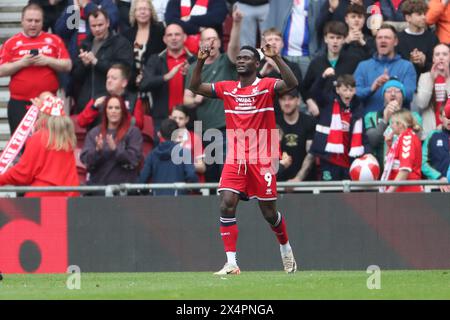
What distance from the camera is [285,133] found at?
57.9 ft

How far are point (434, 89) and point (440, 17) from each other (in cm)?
134

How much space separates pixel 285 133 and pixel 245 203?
55.4 inches

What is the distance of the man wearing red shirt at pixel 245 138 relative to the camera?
14.0 metres

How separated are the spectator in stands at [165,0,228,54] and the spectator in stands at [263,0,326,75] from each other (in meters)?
0.73

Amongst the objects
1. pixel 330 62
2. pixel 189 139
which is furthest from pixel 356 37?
pixel 189 139

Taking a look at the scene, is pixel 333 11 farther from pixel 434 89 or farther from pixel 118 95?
pixel 118 95

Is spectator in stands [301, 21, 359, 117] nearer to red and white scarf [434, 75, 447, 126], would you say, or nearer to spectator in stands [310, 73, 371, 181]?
spectator in stands [310, 73, 371, 181]

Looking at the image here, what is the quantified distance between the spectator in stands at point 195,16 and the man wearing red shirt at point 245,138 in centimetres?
469

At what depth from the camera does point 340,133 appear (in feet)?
57.2

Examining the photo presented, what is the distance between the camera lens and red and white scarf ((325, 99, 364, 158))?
17.3 m

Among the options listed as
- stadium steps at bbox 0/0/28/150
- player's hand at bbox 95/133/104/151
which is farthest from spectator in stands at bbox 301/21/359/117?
stadium steps at bbox 0/0/28/150

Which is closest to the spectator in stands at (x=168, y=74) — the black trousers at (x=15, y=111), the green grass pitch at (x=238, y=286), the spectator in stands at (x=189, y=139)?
Answer: the spectator in stands at (x=189, y=139)
